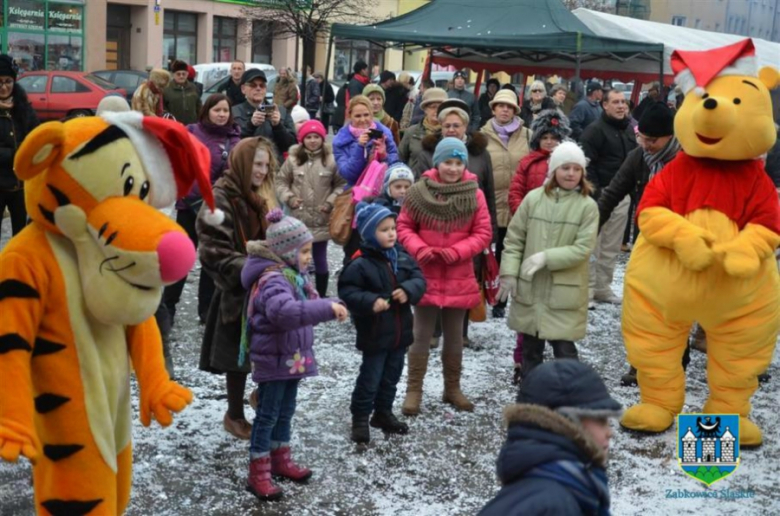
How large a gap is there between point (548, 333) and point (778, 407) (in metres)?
1.73

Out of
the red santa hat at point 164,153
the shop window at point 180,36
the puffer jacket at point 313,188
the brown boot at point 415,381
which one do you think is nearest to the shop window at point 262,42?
the shop window at point 180,36

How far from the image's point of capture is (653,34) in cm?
1562

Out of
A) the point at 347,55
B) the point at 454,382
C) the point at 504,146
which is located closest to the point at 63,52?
the point at 347,55

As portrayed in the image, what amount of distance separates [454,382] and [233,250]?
173 centimetres

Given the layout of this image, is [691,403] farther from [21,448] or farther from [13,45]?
[13,45]

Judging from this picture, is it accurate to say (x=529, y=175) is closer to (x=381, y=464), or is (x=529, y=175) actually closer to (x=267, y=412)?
(x=381, y=464)

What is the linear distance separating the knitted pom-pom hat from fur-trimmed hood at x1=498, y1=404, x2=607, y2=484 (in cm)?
224

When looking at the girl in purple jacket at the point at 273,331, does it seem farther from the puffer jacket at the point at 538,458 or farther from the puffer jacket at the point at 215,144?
the puffer jacket at the point at 215,144

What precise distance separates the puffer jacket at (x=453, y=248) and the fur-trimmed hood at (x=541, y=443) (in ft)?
11.1

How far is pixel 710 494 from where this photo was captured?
4.98 m

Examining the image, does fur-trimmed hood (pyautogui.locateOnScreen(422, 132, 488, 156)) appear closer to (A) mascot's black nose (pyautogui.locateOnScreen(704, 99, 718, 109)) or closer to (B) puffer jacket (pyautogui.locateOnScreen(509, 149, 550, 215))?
(B) puffer jacket (pyautogui.locateOnScreen(509, 149, 550, 215))

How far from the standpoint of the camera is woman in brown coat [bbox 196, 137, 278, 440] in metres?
5.04

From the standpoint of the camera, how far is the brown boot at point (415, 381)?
19.2ft

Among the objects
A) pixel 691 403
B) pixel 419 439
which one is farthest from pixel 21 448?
pixel 691 403
